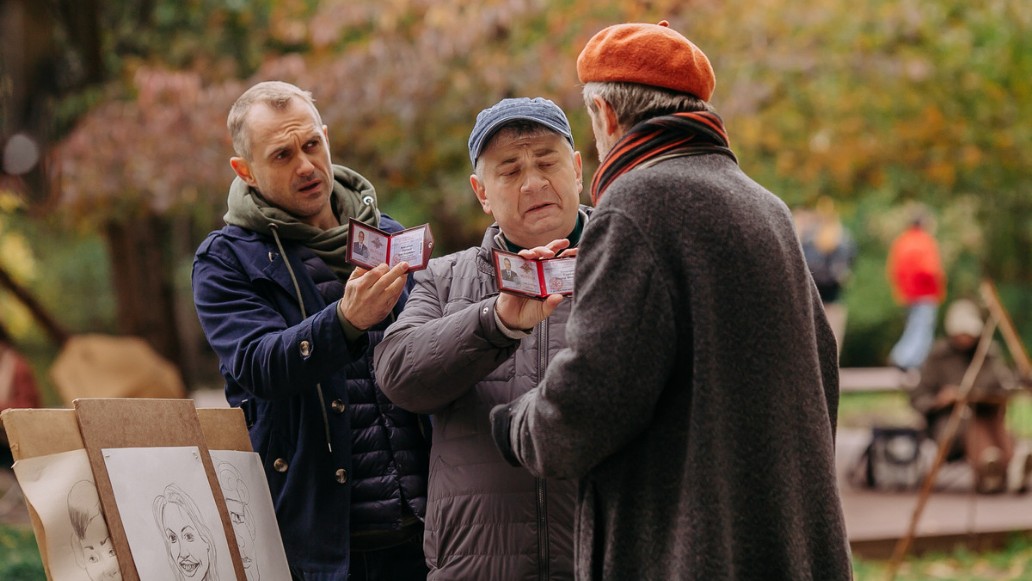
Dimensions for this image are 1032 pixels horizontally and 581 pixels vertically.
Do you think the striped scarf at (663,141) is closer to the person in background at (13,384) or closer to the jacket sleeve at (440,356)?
the jacket sleeve at (440,356)

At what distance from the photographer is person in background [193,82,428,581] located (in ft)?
9.53

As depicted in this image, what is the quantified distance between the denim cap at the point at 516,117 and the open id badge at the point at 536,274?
44 centimetres

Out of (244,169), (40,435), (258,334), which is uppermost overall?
(244,169)

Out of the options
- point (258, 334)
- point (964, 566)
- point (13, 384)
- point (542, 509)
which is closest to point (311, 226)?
point (258, 334)

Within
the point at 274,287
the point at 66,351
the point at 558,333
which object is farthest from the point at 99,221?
the point at 558,333

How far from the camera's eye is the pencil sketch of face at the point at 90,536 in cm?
250

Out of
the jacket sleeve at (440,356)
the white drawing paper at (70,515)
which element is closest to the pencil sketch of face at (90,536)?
the white drawing paper at (70,515)

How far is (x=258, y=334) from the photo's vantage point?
2879mm

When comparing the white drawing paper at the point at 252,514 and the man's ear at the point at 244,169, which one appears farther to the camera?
the man's ear at the point at 244,169

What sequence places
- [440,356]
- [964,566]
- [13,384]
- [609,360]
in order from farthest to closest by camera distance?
1. [13,384]
2. [964,566]
3. [440,356]
4. [609,360]

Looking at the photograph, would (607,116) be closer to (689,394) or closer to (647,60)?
(647,60)

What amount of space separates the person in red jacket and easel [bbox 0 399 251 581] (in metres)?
11.7

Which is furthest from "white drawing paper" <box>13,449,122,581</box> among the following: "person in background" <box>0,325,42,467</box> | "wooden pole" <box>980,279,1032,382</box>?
"person in background" <box>0,325,42,467</box>

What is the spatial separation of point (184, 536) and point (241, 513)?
7.9 inches
